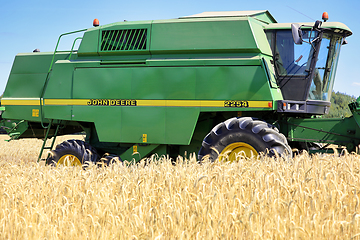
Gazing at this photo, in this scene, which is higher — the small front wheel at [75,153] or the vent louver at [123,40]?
the vent louver at [123,40]

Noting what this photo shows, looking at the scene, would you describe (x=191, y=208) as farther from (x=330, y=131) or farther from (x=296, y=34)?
(x=330, y=131)

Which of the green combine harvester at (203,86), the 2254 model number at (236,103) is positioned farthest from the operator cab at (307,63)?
the 2254 model number at (236,103)

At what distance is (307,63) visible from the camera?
6422mm

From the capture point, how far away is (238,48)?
6.46m

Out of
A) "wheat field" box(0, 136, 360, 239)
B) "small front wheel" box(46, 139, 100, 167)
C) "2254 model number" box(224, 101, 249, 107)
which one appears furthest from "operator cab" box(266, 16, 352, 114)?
"small front wheel" box(46, 139, 100, 167)

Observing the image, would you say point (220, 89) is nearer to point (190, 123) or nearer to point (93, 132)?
point (190, 123)

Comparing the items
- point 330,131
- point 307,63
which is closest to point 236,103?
point 307,63

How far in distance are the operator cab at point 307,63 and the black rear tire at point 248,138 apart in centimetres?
63

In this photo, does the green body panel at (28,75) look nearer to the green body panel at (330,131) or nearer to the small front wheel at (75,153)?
the small front wheel at (75,153)

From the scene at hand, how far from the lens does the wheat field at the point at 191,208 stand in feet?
8.63

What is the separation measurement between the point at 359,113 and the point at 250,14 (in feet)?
8.33

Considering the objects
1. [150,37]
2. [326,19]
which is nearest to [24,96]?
[150,37]

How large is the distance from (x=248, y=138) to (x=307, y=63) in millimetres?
1764

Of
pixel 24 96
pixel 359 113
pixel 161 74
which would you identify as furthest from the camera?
pixel 24 96
